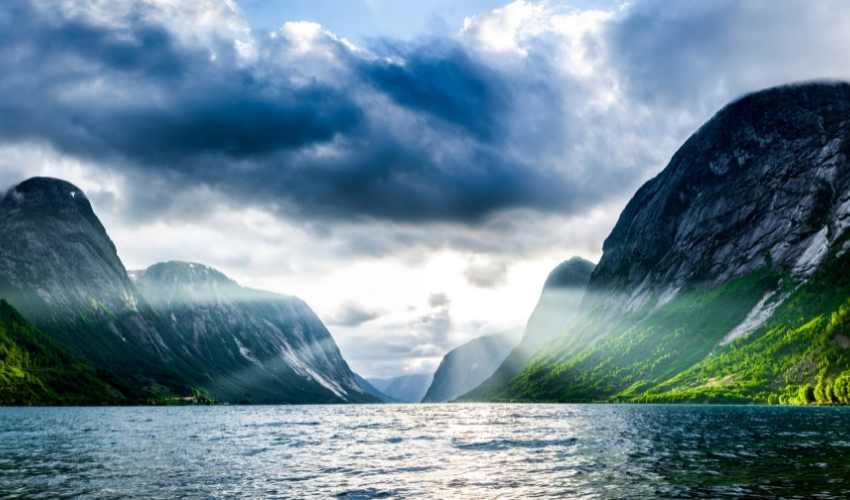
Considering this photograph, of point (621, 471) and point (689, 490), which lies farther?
point (621, 471)

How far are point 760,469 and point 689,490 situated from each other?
1102cm

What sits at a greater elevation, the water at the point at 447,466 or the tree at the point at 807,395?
the water at the point at 447,466

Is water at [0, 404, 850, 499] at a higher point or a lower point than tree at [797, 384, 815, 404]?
higher

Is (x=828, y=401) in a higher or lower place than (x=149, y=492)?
lower

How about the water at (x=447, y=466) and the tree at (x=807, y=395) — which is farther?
the tree at (x=807, y=395)

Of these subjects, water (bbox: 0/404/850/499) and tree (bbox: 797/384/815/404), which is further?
tree (bbox: 797/384/815/404)

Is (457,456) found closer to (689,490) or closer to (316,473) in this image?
(316,473)

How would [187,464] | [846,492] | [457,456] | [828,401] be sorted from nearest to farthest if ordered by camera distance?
[846,492], [187,464], [457,456], [828,401]

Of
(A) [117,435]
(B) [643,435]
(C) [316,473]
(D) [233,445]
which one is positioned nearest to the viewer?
(C) [316,473]

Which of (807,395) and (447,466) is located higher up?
(447,466)

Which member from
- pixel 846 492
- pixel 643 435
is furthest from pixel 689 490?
pixel 643 435

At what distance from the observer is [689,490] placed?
34.9 meters

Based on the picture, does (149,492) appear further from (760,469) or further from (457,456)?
(760,469)

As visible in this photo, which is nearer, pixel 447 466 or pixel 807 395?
pixel 447 466
